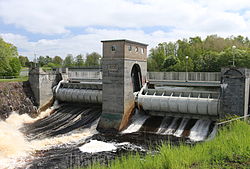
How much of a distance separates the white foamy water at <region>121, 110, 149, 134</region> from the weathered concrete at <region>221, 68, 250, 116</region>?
5.67 meters

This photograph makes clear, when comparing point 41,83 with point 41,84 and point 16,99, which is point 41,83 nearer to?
point 41,84

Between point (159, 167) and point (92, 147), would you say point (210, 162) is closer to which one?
point (159, 167)

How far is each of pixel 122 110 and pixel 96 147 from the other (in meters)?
3.89

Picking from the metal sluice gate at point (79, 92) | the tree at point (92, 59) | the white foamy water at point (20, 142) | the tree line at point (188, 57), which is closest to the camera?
the white foamy water at point (20, 142)

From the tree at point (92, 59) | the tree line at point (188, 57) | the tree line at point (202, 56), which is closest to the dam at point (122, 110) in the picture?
the tree line at point (188, 57)

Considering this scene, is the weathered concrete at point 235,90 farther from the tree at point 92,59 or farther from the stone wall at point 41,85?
the tree at point 92,59

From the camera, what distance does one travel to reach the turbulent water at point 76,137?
37.4 feet

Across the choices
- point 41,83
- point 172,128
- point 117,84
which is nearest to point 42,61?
point 41,83

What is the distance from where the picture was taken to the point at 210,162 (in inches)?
209

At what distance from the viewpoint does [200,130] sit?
14219 millimetres

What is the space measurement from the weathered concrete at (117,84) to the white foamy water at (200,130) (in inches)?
186

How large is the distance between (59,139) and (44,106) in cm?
798

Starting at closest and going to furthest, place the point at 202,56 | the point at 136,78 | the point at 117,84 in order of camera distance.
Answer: the point at 117,84 < the point at 136,78 < the point at 202,56

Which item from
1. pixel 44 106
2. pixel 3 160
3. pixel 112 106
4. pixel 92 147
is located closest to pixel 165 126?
pixel 112 106
